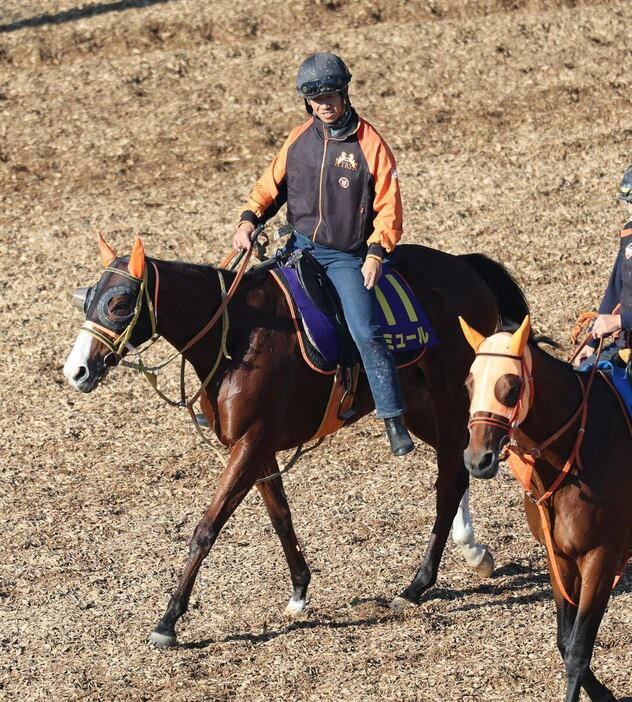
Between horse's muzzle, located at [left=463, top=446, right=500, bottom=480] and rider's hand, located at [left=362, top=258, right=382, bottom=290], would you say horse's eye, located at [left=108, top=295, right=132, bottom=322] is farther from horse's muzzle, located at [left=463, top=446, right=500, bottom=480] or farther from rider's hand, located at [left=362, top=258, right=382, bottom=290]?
horse's muzzle, located at [left=463, top=446, right=500, bottom=480]

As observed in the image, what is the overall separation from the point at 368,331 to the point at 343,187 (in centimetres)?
89

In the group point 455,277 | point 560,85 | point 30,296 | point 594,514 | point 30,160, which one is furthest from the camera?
point 560,85

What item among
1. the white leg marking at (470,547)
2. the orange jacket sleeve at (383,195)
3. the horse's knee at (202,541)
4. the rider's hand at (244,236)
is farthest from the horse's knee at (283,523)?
the orange jacket sleeve at (383,195)

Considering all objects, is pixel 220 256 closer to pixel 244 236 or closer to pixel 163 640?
pixel 244 236

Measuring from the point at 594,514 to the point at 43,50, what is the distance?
39.7ft

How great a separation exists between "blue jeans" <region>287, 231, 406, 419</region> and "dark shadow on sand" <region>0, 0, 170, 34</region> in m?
10.4

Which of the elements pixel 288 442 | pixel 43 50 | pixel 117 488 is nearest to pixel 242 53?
pixel 43 50

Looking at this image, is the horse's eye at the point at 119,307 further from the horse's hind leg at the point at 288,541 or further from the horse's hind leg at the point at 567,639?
the horse's hind leg at the point at 567,639

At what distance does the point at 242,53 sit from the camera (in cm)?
1619

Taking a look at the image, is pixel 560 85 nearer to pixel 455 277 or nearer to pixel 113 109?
pixel 113 109

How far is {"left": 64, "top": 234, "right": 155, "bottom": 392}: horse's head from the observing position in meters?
6.90

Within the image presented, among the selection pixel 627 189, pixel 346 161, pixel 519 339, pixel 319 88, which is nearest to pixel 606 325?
pixel 627 189

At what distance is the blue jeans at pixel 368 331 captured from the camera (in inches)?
297

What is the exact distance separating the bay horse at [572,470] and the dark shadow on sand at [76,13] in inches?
481
